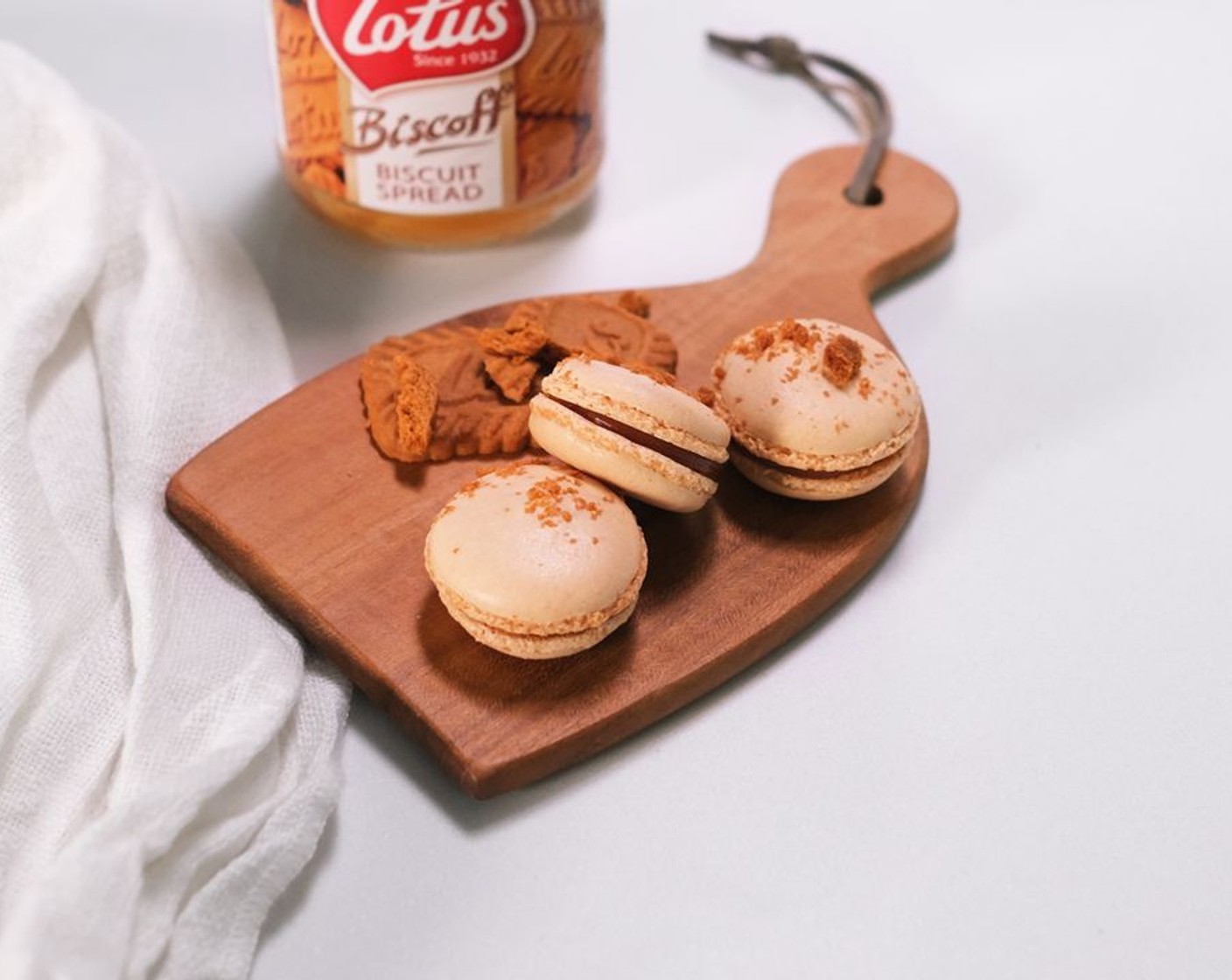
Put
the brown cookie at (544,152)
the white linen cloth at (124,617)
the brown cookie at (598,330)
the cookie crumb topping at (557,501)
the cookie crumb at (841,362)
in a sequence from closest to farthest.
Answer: the white linen cloth at (124,617) → the cookie crumb topping at (557,501) → the cookie crumb at (841,362) → the brown cookie at (598,330) → the brown cookie at (544,152)

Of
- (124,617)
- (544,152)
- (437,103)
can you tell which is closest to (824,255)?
(544,152)

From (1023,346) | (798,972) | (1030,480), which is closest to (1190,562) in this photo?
(1030,480)

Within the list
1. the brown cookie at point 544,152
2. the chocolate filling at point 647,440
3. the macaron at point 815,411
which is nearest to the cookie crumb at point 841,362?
the macaron at point 815,411

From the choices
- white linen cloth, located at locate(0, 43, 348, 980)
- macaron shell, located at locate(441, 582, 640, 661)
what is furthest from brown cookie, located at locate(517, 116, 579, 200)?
macaron shell, located at locate(441, 582, 640, 661)

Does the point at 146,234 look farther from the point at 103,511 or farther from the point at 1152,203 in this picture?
the point at 1152,203

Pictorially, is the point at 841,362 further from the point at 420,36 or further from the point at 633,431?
the point at 420,36

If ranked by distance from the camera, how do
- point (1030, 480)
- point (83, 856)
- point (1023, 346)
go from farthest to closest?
point (1023, 346) → point (1030, 480) → point (83, 856)

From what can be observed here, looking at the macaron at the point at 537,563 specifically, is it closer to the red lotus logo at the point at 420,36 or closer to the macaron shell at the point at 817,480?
the macaron shell at the point at 817,480
